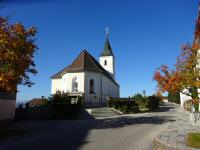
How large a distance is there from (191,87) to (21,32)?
1109cm

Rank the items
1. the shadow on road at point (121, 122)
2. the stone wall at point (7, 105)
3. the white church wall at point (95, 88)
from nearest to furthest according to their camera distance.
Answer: the shadow on road at point (121, 122), the stone wall at point (7, 105), the white church wall at point (95, 88)

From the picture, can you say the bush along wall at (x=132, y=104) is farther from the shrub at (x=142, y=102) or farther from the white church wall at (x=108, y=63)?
the white church wall at (x=108, y=63)

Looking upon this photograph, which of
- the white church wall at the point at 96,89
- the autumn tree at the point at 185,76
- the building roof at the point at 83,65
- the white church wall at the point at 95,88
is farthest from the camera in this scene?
the building roof at the point at 83,65

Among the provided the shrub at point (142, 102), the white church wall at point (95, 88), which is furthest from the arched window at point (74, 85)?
the shrub at point (142, 102)

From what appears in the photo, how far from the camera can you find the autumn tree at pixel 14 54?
1465 cm

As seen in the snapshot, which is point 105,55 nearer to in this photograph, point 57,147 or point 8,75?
point 8,75

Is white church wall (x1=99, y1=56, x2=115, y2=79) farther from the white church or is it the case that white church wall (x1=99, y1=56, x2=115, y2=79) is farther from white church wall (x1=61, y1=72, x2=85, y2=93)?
white church wall (x1=61, y1=72, x2=85, y2=93)

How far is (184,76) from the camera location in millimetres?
12102

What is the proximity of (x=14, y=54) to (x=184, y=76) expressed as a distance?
32.6ft

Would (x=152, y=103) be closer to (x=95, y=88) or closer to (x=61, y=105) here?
(x=95, y=88)

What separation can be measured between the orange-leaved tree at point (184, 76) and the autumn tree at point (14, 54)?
837cm

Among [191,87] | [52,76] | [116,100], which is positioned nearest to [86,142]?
[191,87]

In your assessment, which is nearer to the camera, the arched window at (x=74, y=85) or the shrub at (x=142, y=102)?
the shrub at (x=142, y=102)

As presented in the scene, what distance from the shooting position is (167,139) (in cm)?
1184
